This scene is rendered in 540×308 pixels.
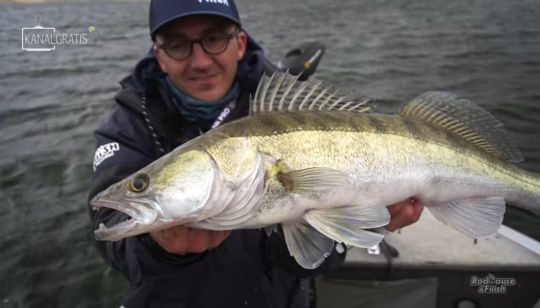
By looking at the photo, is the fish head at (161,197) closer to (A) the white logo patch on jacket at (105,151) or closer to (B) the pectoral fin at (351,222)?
(B) the pectoral fin at (351,222)

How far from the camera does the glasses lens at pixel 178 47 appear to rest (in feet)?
8.71

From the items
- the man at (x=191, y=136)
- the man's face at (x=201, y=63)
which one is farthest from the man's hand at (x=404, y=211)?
the man's face at (x=201, y=63)

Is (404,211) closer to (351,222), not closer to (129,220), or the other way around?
(351,222)

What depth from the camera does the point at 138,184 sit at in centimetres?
186

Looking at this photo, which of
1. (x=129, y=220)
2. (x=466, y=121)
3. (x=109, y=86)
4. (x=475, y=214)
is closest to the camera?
(x=129, y=220)

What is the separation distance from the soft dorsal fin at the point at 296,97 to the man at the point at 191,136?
1.91ft

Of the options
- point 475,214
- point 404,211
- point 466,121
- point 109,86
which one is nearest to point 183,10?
point 404,211

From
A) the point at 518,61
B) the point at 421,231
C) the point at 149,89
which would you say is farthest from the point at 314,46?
the point at 518,61

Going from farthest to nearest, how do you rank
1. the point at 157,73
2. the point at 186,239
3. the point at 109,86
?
the point at 109,86, the point at 157,73, the point at 186,239

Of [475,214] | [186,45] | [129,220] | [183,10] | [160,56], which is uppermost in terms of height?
[183,10]

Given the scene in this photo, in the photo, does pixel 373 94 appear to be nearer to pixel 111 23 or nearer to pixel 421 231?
→ pixel 421 231

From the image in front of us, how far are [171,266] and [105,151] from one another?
2.48ft

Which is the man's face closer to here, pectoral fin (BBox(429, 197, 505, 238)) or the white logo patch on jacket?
the white logo patch on jacket

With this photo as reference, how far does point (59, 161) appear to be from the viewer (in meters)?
8.27
